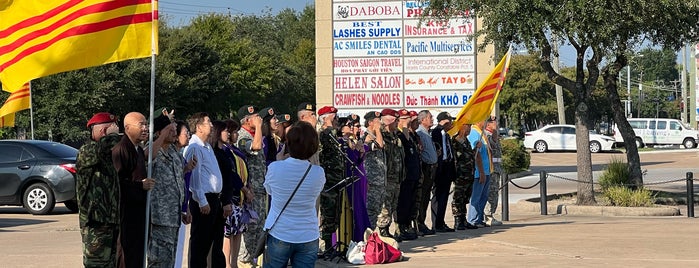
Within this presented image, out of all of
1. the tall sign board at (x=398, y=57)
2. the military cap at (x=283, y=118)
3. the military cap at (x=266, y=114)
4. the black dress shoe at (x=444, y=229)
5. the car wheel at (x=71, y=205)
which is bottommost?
the black dress shoe at (x=444, y=229)

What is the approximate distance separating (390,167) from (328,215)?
2131 mm

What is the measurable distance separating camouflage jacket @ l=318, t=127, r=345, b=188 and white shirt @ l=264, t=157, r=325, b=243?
4.99 meters

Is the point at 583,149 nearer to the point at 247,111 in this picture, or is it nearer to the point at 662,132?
the point at 247,111

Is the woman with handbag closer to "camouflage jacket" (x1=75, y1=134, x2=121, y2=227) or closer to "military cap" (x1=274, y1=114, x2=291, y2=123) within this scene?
"camouflage jacket" (x1=75, y1=134, x2=121, y2=227)

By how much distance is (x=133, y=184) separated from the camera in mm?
8734

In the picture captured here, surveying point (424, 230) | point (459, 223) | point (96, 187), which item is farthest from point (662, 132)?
point (96, 187)

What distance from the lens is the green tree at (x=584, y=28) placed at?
20094 millimetres

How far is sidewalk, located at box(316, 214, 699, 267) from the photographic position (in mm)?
12969

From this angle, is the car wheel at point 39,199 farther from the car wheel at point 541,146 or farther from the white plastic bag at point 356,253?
the car wheel at point 541,146

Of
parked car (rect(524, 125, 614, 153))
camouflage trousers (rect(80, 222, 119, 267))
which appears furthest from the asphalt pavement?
parked car (rect(524, 125, 614, 153))

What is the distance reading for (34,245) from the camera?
15.0 metres

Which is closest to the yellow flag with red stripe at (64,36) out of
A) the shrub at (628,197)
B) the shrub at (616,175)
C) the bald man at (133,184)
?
the bald man at (133,184)

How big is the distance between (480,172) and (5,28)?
10.4m

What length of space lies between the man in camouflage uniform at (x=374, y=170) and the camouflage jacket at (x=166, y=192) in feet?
17.2
